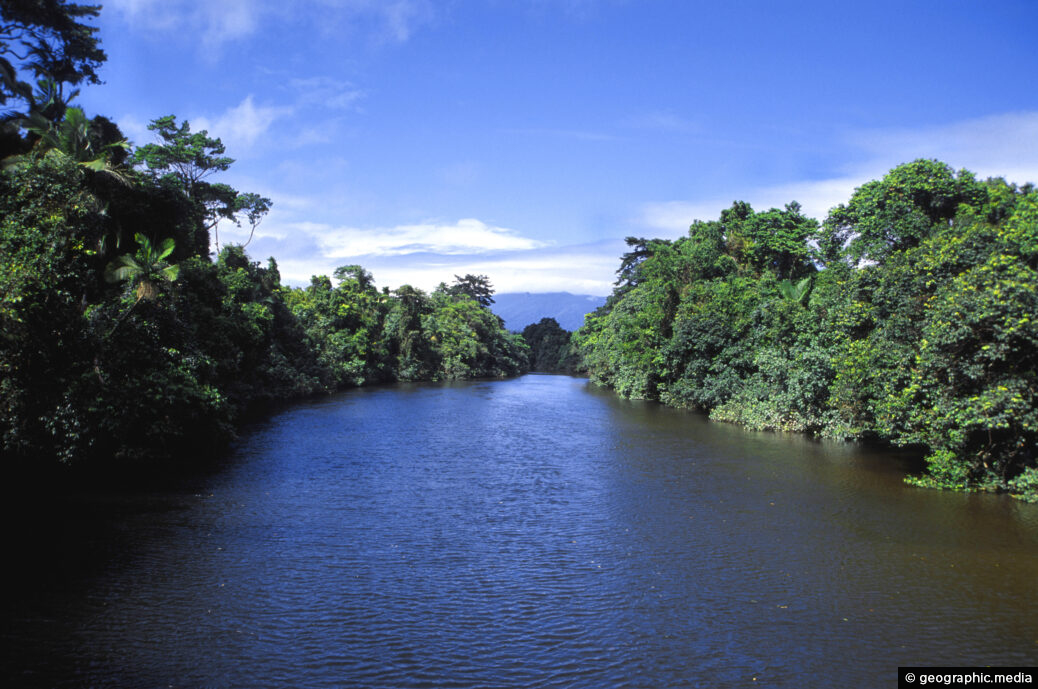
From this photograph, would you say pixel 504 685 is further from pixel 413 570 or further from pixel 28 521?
pixel 28 521

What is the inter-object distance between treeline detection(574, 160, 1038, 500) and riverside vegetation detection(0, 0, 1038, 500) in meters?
0.08

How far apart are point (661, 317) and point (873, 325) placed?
64.1ft

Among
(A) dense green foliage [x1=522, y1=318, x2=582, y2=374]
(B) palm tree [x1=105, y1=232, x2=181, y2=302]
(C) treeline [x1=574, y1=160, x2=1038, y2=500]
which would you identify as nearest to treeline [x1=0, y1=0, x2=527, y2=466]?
(B) palm tree [x1=105, y1=232, x2=181, y2=302]

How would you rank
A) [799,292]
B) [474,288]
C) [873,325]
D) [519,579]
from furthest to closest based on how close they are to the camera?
1. [474,288]
2. [799,292]
3. [873,325]
4. [519,579]

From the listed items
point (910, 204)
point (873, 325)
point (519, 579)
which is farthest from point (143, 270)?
point (910, 204)

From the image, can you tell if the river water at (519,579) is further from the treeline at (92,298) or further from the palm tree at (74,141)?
the palm tree at (74,141)

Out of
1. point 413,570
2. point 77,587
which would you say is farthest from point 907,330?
point 77,587

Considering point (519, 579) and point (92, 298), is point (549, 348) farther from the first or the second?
point (519, 579)

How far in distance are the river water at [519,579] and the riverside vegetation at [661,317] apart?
87.2 inches

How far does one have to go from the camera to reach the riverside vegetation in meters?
16.2

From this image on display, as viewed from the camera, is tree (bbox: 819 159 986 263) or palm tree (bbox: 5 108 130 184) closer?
palm tree (bbox: 5 108 130 184)

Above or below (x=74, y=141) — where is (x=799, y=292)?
below

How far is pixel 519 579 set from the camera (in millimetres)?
12219

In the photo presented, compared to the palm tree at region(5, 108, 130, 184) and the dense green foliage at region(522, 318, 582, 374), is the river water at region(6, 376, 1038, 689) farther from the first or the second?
the dense green foliage at region(522, 318, 582, 374)
